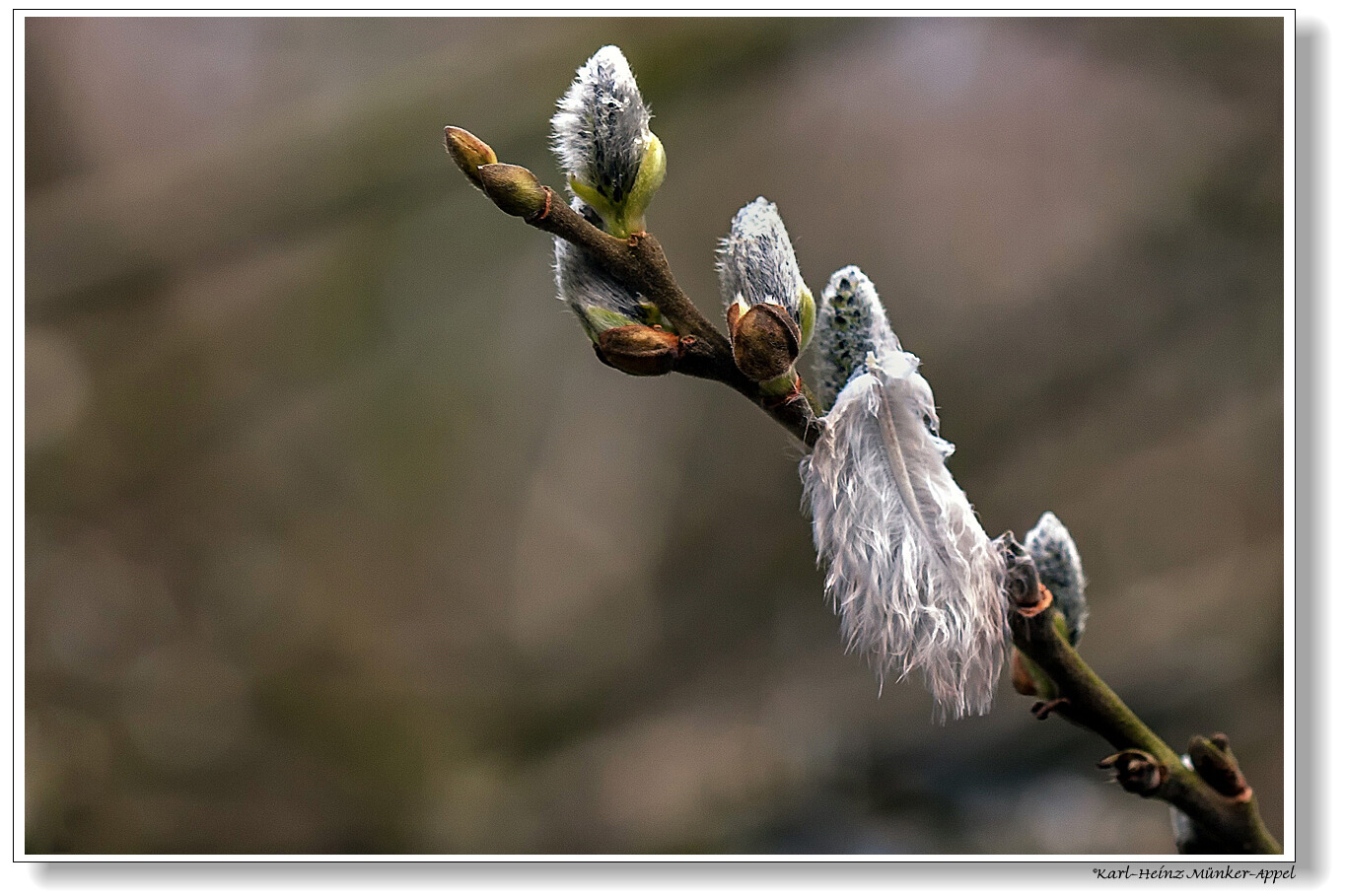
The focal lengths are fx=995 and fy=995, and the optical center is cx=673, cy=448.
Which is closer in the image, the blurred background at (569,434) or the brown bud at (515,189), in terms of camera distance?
the brown bud at (515,189)

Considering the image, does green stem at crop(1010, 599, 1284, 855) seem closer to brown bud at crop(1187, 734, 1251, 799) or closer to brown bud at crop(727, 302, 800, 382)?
brown bud at crop(1187, 734, 1251, 799)

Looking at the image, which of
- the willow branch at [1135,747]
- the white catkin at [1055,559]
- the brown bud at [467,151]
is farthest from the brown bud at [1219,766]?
the brown bud at [467,151]

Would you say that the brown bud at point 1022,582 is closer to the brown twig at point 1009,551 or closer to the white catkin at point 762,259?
the brown twig at point 1009,551

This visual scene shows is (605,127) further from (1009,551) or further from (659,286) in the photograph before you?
(1009,551)

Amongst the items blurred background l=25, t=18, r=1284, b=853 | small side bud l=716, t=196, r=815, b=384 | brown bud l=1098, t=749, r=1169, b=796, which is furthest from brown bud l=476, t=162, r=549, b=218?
blurred background l=25, t=18, r=1284, b=853

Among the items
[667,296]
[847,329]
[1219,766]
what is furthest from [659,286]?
[1219,766]
